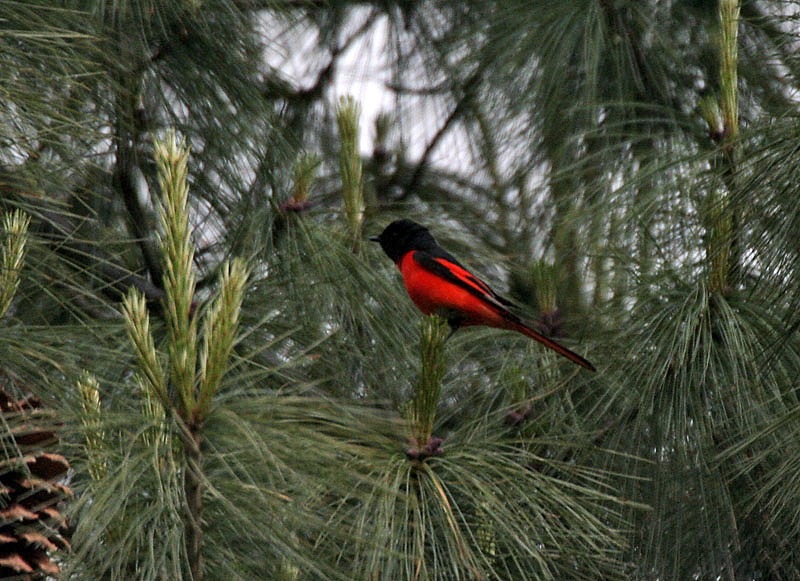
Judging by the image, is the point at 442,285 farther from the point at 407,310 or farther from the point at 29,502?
the point at 29,502

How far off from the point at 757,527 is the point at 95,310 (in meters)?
1.52

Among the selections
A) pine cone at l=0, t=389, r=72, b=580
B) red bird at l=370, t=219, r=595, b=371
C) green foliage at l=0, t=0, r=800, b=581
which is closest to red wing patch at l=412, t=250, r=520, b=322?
red bird at l=370, t=219, r=595, b=371

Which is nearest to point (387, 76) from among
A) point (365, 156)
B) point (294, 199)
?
point (365, 156)

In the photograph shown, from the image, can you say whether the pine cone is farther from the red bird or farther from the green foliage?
the red bird

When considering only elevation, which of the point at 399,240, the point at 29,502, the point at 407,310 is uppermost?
the point at 399,240

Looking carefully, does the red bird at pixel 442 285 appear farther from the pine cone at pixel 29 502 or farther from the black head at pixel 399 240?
the pine cone at pixel 29 502

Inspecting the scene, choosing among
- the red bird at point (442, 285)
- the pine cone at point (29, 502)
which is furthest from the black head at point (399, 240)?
the pine cone at point (29, 502)

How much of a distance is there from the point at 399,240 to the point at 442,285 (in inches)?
7.7

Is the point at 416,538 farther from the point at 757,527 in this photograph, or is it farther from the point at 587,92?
the point at 587,92

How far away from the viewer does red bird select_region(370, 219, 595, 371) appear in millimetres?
2469

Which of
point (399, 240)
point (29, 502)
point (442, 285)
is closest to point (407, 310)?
point (442, 285)

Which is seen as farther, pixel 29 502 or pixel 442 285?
pixel 442 285

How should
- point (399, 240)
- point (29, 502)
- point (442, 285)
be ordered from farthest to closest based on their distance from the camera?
point (399, 240) < point (442, 285) < point (29, 502)

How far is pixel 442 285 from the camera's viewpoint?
249 centimetres
